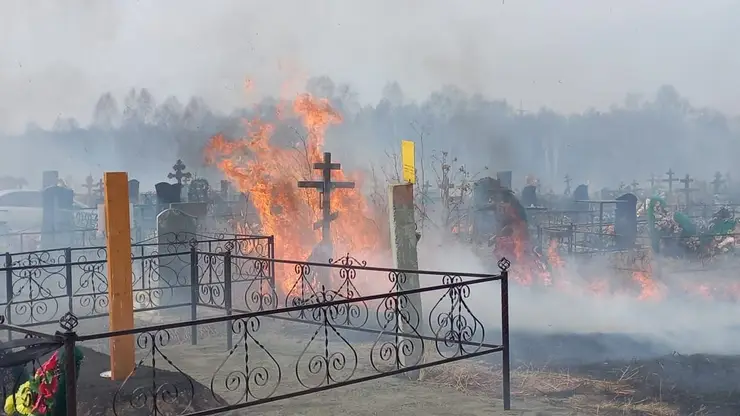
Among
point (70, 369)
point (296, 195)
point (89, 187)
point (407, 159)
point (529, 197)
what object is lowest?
point (70, 369)

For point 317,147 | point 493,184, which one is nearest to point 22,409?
point 317,147

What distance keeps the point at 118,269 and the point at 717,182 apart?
30069 millimetres

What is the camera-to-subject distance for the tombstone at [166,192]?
62.2 feet

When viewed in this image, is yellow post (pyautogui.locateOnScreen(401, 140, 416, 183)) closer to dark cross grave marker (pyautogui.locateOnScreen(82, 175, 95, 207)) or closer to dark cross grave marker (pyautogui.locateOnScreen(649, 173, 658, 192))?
dark cross grave marker (pyautogui.locateOnScreen(82, 175, 95, 207))

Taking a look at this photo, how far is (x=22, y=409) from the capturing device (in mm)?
5156

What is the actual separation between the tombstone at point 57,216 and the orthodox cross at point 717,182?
2582cm

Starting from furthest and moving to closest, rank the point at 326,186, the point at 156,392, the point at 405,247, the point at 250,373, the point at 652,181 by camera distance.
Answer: the point at 652,181
the point at 326,186
the point at 405,247
the point at 250,373
the point at 156,392

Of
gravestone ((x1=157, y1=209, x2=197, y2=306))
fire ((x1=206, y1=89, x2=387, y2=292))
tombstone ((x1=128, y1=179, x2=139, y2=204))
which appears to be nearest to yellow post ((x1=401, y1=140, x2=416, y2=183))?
fire ((x1=206, y1=89, x2=387, y2=292))

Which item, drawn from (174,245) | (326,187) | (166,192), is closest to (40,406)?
(326,187)

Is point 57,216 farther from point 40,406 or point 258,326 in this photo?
point 40,406

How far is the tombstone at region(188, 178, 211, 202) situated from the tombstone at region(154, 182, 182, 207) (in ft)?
12.0

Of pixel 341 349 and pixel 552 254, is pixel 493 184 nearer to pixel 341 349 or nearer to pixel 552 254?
pixel 552 254

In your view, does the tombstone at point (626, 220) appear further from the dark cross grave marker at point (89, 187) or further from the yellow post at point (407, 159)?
the dark cross grave marker at point (89, 187)

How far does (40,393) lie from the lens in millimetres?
5172
